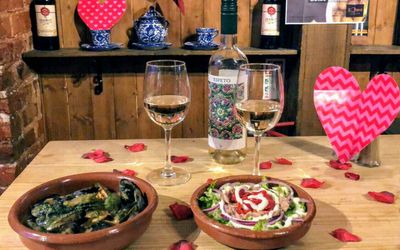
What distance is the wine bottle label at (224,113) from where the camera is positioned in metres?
1.03

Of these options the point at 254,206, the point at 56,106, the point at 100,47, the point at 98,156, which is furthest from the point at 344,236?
the point at 56,106

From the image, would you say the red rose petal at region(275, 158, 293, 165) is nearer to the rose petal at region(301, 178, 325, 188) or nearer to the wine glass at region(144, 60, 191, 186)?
the rose petal at region(301, 178, 325, 188)

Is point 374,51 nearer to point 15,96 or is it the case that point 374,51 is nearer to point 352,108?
point 352,108

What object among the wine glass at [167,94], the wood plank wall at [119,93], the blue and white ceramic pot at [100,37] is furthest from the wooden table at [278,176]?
the wood plank wall at [119,93]

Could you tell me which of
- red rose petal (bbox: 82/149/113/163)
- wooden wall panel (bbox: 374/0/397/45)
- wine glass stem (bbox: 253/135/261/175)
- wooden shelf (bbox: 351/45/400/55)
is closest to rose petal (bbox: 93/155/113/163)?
red rose petal (bbox: 82/149/113/163)

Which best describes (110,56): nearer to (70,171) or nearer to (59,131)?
(59,131)

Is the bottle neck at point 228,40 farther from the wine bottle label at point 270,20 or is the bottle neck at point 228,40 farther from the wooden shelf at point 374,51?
the wooden shelf at point 374,51

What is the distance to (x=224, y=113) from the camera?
1039 millimetres

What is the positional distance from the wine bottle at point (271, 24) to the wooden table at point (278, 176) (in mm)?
824

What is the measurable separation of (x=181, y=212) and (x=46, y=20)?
1.37 m

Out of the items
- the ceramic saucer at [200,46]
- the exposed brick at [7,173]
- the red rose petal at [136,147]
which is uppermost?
the ceramic saucer at [200,46]

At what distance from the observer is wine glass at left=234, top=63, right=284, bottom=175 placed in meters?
0.89

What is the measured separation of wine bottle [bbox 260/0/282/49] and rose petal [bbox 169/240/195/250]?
4.53ft

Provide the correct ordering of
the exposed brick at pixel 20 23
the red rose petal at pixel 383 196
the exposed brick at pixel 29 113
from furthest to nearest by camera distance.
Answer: the exposed brick at pixel 29 113
the exposed brick at pixel 20 23
the red rose petal at pixel 383 196
